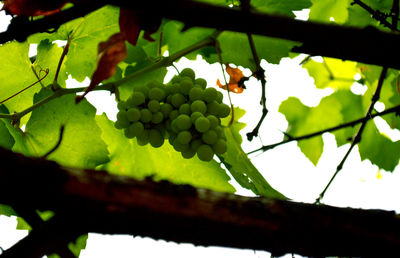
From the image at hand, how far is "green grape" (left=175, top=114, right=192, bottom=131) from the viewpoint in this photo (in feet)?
4.17

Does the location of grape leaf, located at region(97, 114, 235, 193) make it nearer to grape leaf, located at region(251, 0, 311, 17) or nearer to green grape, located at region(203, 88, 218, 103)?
green grape, located at region(203, 88, 218, 103)

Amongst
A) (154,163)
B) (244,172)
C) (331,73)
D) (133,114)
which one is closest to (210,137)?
(133,114)

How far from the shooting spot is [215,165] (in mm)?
1726

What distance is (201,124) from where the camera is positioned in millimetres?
1251

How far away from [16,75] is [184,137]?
35.4 inches

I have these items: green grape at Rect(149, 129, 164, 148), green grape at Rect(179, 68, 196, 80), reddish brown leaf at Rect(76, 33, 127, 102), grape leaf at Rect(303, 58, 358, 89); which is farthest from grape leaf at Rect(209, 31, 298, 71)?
grape leaf at Rect(303, 58, 358, 89)

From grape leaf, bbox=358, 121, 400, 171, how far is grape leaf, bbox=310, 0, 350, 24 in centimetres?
63

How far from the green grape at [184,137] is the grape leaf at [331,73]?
72.6 inches

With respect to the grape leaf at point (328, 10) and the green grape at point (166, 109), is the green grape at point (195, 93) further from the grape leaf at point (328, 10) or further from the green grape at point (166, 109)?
the grape leaf at point (328, 10)

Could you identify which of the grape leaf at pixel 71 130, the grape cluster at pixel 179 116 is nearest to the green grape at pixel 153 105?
the grape cluster at pixel 179 116

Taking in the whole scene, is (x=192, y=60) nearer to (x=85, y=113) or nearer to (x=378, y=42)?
(x=85, y=113)

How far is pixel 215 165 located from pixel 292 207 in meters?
0.95

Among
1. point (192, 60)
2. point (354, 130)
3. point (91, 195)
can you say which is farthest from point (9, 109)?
point (354, 130)

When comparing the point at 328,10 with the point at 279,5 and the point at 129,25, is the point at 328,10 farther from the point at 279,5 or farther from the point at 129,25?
the point at 129,25
